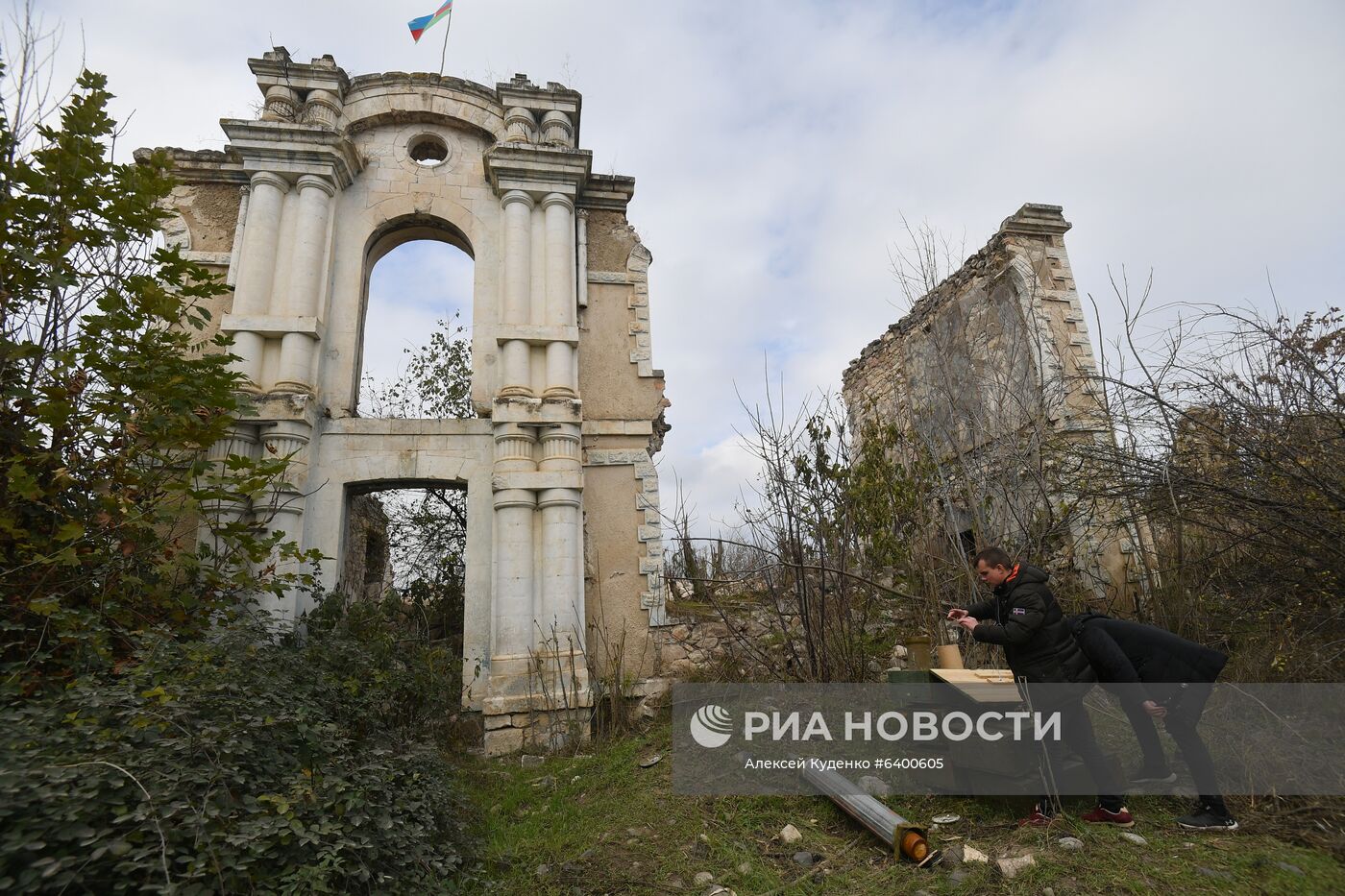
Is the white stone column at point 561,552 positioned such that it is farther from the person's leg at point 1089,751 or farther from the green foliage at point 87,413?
the person's leg at point 1089,751

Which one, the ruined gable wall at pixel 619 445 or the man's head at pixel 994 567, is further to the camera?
the ruined gable wall at pixel 619 445

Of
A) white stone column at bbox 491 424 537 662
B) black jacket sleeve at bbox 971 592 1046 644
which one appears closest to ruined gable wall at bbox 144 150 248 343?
white stone column at bbox 491 424 537 662

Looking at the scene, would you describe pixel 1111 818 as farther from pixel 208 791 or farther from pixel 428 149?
pixel 428 149

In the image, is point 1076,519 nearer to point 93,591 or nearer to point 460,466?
point 460,466

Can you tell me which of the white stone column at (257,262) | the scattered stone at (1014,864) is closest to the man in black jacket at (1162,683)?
the scattered stone at (1014,864)

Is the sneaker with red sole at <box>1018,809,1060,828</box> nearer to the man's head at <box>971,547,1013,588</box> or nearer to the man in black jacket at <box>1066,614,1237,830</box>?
the man in black jacket at <box>1066,614,1237,830</box>

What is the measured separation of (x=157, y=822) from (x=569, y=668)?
14.5 feet

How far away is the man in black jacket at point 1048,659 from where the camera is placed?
391cm

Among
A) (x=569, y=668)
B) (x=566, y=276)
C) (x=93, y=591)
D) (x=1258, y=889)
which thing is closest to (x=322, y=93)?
(x=566, y=276)

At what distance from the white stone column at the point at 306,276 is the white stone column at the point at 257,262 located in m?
0.25

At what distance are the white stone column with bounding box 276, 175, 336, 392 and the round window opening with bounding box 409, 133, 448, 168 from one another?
125 cm

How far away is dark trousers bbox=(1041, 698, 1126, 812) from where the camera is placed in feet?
12.8

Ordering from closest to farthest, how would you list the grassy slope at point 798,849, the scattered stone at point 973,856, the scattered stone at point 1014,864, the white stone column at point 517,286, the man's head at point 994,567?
1. the grassy slope at point 798,849
2. the scattered stone at point 1014,864
3. the scattered stone at point 973,856
4. the man's head at point 994,567
5. the white stone column at point 517,286

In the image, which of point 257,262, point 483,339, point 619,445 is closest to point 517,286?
point 483,339
